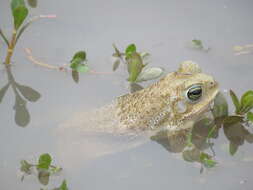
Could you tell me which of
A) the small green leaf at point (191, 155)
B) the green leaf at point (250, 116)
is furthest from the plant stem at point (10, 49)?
the green leaf at point (250, 116)

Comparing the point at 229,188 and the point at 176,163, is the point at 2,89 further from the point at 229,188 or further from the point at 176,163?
the point at 229,188

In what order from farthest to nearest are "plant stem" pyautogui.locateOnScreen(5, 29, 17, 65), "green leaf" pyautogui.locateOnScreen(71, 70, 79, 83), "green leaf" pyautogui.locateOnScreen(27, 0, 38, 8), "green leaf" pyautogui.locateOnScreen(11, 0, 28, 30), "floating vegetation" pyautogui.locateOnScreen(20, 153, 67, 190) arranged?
"green leaf" pyautogui.locateOnScreen(27, 0, 38, 8) → "green leaf" pyautogui.locateOnScreen(71, 70, 79, 83) → "plant stem" pyautogui.locateOnScreen(5, 29, 17, 65) → "green leaf" pyautogui.locateOnScreen(11, 0, 28, 30) → "floating vegetation" pyautogui.locateOnScreen(20, 153, 67, 190)

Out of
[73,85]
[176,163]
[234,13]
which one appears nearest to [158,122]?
[176,163]

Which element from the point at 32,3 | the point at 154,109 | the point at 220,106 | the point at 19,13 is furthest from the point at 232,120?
the point at 32,3

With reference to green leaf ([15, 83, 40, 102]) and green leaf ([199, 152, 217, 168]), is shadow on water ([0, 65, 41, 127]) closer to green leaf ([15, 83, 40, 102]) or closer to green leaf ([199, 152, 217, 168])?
green leaf ([15, 83, 40, 102])

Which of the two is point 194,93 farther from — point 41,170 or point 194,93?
point 41,170

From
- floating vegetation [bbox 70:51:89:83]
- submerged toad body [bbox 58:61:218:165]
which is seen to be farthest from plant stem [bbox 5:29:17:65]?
submerged toad body [bbox 58:61:218:165]
